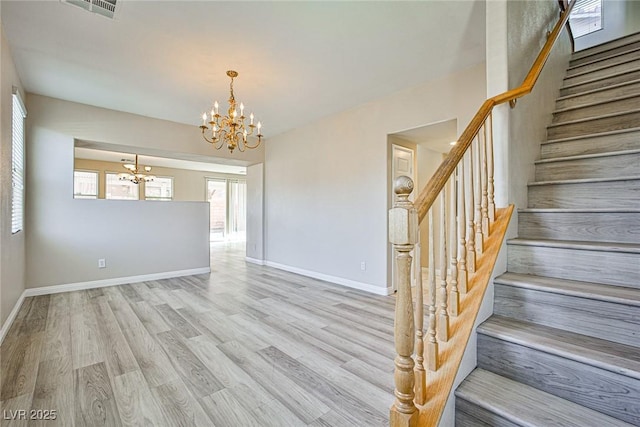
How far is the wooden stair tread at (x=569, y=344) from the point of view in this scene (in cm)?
104

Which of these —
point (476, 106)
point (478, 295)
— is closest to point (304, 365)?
point (478, 295)

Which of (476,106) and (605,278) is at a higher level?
(476,106)

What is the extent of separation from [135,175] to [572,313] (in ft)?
28.1

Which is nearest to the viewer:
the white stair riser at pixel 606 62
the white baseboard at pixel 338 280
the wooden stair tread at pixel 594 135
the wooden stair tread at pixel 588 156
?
the wooden stair tread at pixel 588 156

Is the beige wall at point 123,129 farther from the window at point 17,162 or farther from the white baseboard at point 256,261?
the white baseboard at point 256,261

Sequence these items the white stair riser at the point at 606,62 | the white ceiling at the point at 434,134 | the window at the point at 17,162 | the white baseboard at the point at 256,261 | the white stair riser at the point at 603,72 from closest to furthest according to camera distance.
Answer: the white stair riser at the point at 603,72, the white stair riser at the point at 606,62, the window at the point at 17,162, the white ceiling at the point at 434,134, the white baseboard at the point at 256,261

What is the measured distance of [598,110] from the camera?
231cm

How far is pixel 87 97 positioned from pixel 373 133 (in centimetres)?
400

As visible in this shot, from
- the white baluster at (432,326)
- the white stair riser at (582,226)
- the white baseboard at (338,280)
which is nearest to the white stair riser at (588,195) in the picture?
the white stair riser at (582,226)

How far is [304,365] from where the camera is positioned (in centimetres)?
209

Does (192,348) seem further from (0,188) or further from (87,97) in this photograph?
(87,97)

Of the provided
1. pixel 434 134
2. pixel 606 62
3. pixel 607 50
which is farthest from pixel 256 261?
pixel 607 50

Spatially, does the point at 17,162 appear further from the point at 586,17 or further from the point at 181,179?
the point at 586,17

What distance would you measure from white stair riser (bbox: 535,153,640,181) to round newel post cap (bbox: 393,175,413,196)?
1.74 metres
